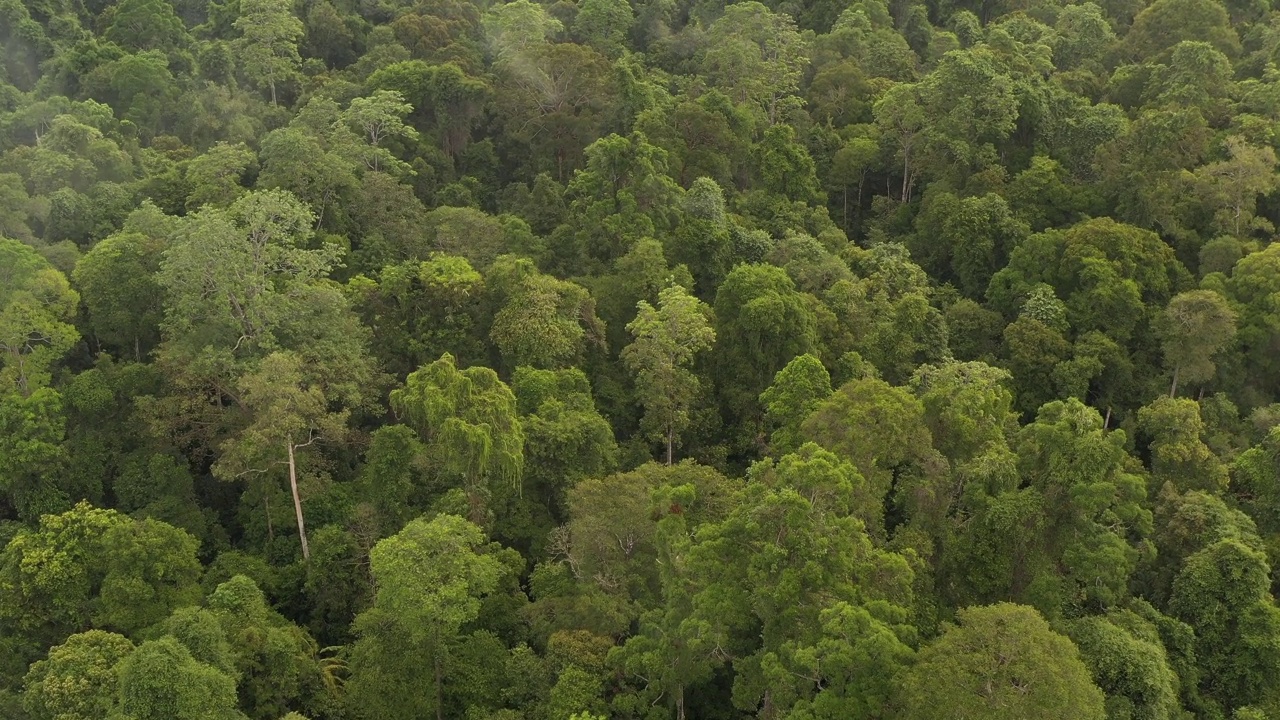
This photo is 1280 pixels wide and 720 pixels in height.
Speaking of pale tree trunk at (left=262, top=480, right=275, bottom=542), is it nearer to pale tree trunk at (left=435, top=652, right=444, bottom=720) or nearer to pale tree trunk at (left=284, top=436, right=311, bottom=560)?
pale tree trunk at (left=284, top=436, right=311, bottom=560)

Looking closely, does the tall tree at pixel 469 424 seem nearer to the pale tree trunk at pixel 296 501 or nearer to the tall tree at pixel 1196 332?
the pale tree trunk at pixel 296 501

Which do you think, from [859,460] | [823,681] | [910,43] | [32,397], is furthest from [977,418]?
[910,43]

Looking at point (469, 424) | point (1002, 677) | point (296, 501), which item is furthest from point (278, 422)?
point (1002, 677)

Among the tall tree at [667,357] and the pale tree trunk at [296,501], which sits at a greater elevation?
the tall tree at [667,357]

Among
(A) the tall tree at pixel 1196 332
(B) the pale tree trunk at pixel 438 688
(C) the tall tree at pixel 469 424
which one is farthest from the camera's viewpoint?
(A) the tall tree at pixel 1196 332

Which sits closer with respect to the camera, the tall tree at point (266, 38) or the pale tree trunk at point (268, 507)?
the pale tree trunk at point (268, 507)

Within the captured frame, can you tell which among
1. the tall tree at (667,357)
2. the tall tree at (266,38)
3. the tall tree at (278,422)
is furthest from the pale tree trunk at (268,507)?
the tall tree at (266,38)

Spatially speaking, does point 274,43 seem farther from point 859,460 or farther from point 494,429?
point 859,460

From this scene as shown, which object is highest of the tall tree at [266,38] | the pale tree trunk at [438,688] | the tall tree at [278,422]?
the tall tree at [266,38]
